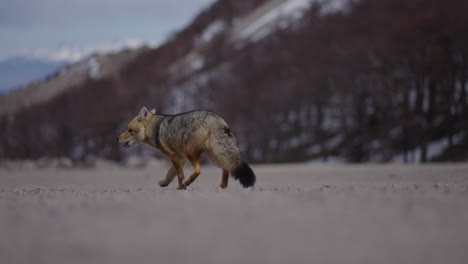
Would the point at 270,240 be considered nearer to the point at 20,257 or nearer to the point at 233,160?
the point at 20,257

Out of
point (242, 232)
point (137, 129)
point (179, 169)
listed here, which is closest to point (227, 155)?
point (179, 169)

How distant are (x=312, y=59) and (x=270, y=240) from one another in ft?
231

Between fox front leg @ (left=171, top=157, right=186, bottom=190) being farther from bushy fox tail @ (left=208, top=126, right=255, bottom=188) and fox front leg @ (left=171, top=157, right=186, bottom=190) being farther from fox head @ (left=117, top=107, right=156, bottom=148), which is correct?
fox head @ (left=117, top=107, right=156, bottom=148)

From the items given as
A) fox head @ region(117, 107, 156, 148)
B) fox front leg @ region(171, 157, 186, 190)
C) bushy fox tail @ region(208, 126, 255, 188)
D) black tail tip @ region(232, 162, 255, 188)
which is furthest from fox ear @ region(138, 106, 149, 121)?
black tail tip @ region(232, 162, 255, 188)

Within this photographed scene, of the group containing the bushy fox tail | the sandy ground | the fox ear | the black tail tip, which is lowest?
the sandy ground

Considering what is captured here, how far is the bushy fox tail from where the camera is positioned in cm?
1204

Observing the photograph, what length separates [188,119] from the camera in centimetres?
1281

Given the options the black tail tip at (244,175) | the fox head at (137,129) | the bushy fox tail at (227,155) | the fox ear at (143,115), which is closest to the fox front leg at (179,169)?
the bushy fox tail at (227,155)

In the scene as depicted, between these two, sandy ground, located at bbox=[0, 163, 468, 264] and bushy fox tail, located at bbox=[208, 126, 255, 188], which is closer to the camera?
sandy ground, located at bbox=[0, 163, 468, 264]

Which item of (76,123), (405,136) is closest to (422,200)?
(405,136)

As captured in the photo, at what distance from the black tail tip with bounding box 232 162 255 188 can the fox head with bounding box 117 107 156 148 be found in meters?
3.46

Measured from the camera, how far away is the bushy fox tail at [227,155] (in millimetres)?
12039

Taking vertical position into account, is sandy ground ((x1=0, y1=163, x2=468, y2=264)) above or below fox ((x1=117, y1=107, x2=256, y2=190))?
below

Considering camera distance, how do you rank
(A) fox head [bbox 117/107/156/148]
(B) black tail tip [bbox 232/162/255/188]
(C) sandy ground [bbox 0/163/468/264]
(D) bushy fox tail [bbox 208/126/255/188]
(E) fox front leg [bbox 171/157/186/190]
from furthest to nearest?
(A) fox head [bbox 117/107/156/148] < (E) fox front leg [bbox 171/157/186/190] < (D) bushy fox tail [bbox 208/126/255/188] < (B) black tail tip [bbox 232/162/255/188] < (C) sandy ground [bbox 0/163/468/264]
